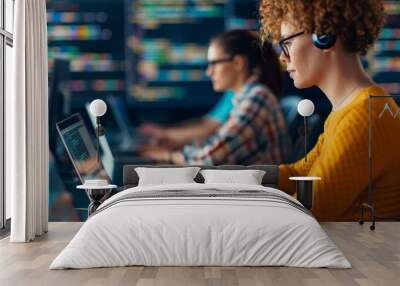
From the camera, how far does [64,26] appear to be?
7488 millimetres

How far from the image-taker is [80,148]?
7395 mm

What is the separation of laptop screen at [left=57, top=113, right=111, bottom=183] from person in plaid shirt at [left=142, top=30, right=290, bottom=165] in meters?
0.60

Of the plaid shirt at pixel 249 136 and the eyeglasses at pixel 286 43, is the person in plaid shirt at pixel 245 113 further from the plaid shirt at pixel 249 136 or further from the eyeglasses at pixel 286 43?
the eyeglasses at pixel 286 43

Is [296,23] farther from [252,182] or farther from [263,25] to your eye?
[252,182]

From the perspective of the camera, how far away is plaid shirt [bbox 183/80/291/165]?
287 inches

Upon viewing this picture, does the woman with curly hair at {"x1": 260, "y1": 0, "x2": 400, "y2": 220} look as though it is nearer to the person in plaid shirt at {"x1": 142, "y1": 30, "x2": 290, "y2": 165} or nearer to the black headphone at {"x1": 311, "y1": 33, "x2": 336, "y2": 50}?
the black headphone at {"x1": 311, "y1": 33, "x2": 336, "y2": 50}

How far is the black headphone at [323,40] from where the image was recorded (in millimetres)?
7074

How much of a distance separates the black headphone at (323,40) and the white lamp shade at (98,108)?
2457mm

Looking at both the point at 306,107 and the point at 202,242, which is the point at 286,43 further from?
the point at 202,242

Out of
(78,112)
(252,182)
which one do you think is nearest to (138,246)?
(252,182)

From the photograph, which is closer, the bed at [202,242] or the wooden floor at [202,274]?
the wooden floor at [202,274]

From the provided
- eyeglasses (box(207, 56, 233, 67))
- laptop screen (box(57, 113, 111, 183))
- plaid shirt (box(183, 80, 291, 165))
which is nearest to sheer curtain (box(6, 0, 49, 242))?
laptop screen (box(57, 113, 111, 183))

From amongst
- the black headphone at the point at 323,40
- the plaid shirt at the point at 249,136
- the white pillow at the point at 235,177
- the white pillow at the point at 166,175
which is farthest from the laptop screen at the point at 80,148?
the black headphone at the point at 323,40

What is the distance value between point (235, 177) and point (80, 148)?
1858mm
